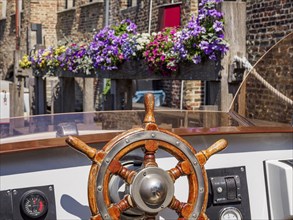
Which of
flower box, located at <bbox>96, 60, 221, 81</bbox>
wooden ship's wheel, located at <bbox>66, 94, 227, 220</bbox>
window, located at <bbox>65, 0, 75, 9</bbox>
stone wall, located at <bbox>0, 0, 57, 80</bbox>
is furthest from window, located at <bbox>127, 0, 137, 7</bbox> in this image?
wooden ship's wheel, located at <bbox>66, 94, 227, 220</bbox>

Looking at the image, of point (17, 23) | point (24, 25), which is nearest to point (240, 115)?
point (24, 25)

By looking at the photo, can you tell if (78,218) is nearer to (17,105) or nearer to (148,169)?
(148,169)

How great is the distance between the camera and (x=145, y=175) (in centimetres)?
229

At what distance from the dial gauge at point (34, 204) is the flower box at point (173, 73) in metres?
2.78

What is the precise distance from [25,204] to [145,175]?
66cm

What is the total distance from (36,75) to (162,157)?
7.46m

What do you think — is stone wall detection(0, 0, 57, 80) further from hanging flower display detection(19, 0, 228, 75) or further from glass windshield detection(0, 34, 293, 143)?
glass windshield detection(0, 34, 293, 143)

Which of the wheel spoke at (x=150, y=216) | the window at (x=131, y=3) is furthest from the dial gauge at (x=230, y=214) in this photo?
the window at (x=131, y=3)

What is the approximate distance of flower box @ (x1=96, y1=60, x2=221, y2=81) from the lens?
→ 5301 mm

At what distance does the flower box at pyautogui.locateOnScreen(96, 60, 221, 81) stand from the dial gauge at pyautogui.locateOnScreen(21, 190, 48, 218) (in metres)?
2.78

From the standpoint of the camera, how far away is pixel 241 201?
3.04 m

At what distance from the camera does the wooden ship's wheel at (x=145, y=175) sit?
225cm

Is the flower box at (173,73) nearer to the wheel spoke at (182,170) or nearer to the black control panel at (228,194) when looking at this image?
the black control panel at (228,194)

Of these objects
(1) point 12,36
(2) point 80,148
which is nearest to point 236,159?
(2) point 80,148
